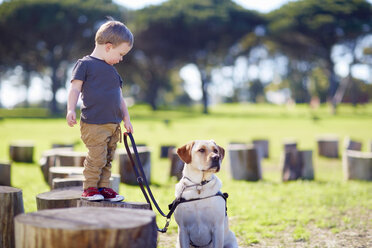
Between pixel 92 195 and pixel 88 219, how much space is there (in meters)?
1.28

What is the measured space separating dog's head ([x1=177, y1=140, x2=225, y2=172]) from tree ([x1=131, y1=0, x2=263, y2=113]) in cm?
4246

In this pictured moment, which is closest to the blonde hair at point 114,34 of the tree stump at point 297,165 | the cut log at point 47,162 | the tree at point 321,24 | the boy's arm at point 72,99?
the boy's arm at point 72,99

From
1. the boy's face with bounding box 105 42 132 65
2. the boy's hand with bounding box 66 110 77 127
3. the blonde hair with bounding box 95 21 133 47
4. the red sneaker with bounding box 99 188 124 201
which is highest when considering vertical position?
the blonde hair with bounding box 95 21 133 47

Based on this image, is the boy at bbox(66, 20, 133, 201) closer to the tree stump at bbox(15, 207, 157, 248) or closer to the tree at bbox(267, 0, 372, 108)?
the tree stump at bbox(15, 207, 157, 248)

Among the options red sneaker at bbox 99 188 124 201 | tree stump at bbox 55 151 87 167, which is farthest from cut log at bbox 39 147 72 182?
red sneaker at bbox 99 188 124 201

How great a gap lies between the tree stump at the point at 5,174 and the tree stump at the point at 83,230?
283 inches

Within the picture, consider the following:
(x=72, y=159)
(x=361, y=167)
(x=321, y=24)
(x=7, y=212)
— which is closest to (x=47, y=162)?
(x=72, y=159)

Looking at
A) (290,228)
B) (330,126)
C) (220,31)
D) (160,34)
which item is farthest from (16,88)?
(290,228)

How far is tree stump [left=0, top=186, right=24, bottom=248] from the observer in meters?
4.29

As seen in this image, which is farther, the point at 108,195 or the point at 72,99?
the point at 108,195

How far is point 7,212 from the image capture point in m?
4.32

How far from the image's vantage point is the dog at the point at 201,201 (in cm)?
429

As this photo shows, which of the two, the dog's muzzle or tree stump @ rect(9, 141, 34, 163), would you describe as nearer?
the dog's muzzle

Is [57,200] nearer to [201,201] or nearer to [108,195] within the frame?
[108,195]
